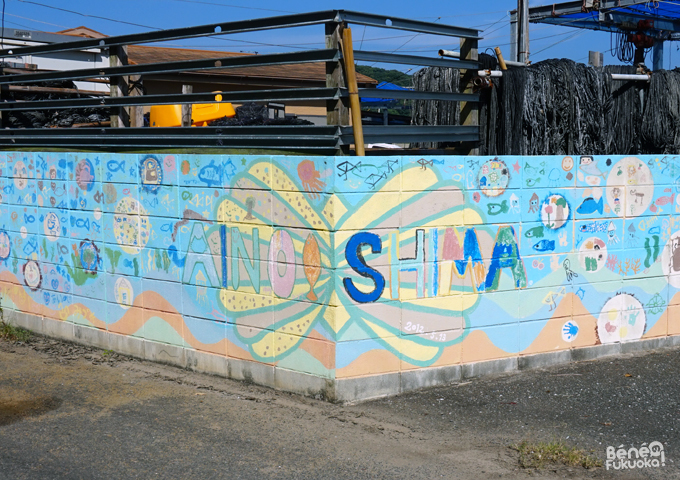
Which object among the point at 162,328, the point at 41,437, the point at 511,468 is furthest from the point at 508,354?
the point at 41,437

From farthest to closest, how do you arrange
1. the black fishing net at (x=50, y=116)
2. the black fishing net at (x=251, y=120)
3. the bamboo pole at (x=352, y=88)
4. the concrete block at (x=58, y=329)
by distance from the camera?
the black fishing net at (x=50, y=116)
the concrete block at (x=58, y=329)
the black fishing net at (x=251, y=120)
the bamboo pole at (x=352, y=88)

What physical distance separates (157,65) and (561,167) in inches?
153

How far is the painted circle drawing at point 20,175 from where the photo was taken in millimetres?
7910

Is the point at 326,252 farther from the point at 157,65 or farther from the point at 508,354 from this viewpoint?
the point at 157,65

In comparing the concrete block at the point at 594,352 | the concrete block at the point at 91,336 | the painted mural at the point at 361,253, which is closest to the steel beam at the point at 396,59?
the painted mural at the point at 361,253

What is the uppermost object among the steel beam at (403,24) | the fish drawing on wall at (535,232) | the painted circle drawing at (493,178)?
the steel beam at (403,24)

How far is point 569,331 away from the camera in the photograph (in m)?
6.66

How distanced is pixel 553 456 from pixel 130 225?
14.5 ft

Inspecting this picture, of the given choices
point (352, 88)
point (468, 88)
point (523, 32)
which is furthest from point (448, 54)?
point (523, 32)

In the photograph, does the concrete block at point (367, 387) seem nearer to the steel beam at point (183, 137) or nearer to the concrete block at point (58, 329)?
the steel beam at point (183, 137)

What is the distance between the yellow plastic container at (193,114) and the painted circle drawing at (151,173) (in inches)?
41.4

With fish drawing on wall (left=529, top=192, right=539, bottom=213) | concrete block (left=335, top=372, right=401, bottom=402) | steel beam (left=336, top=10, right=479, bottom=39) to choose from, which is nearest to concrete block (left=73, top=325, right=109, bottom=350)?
concrete block (left=335, top=372, right=401, bottom=402)

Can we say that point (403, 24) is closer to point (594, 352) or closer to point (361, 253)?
point (361, 253)

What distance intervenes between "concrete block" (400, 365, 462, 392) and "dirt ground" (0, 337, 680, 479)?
8 cm
